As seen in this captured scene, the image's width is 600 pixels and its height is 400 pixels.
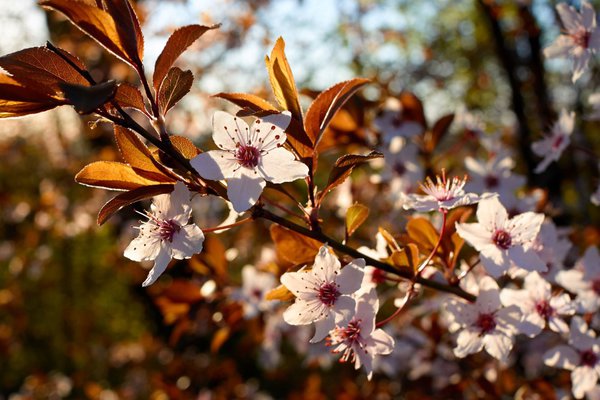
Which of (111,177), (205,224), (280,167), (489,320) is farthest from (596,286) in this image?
(205,224)

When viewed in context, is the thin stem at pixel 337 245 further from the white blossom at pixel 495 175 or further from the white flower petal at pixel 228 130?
the white blossom at pixel 495 175

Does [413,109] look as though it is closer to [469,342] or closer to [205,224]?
[469,342]

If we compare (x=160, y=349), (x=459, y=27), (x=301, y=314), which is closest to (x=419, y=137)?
(x=301, y=314)

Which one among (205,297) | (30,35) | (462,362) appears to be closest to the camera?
(205,297)

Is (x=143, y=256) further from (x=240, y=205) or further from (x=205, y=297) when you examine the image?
(x=205, y=297)

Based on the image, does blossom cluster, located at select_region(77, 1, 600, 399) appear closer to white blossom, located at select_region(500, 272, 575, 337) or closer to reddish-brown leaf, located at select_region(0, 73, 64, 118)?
white blossom, located at select_region(500, 272, 575, 337)
